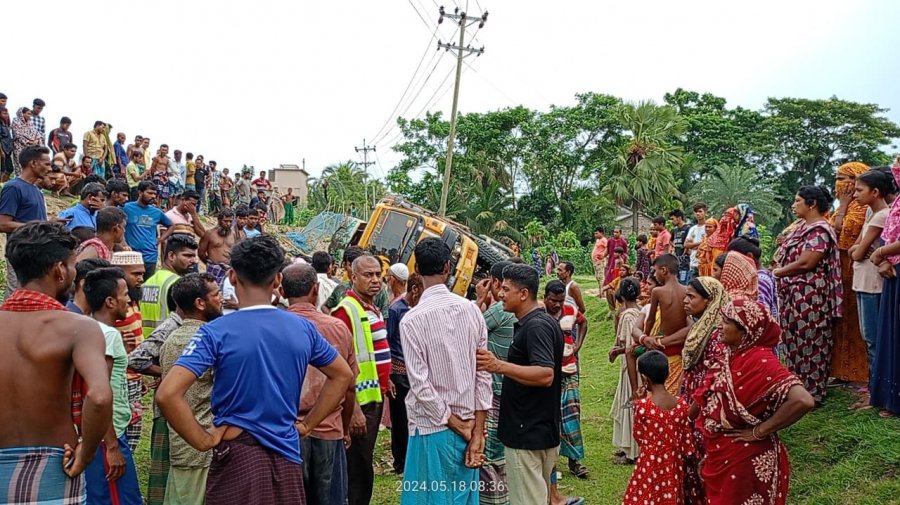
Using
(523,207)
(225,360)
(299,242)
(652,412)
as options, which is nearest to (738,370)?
(652,412)

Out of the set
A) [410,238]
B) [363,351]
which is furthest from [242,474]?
[410,238]

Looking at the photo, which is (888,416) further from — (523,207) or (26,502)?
(523,207)

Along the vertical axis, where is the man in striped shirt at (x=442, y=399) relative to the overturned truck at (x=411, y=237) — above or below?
below

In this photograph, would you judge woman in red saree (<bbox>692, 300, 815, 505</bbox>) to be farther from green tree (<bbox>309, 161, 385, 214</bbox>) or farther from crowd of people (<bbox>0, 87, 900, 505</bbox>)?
green tree (<bbox>309, 161, 385, 214</bbox>)

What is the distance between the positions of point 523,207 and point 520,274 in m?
30.8

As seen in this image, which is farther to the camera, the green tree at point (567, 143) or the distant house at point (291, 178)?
the distant house at point (291, 178)

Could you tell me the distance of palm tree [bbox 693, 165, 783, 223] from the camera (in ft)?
108

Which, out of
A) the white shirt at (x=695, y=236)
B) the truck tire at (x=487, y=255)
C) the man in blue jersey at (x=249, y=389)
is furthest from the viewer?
the truck tire at (x=487, y=255)

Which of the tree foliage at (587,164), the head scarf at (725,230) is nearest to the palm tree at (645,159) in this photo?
the tree foliage at (587,164)

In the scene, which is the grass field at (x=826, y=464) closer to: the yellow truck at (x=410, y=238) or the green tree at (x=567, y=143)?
the yellow truck at (x=410, y=238)

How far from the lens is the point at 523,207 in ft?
114

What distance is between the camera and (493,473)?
4898mm

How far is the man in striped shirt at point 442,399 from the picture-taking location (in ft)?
12.3

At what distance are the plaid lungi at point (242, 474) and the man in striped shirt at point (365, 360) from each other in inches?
65.6
